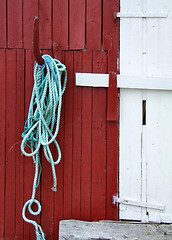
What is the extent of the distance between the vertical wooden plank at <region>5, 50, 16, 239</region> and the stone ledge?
458mm

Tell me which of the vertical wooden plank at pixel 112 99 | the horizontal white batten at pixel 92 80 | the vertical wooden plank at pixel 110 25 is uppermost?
the vertical wooden plank at pixel 110 25

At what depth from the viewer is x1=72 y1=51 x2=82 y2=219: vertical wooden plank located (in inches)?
77.6

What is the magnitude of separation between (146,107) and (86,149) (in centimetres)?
60

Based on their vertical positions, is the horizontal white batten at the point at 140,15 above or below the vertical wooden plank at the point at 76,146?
above

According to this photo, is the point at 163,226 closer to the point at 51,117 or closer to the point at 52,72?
the point at 51,117

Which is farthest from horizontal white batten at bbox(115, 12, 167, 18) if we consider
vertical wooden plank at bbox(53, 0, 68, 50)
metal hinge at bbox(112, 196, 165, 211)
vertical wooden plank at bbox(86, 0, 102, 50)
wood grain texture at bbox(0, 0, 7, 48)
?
metal hinge at bbox(112, 196, 165, 211)

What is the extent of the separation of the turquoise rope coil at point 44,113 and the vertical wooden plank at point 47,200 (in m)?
0.07

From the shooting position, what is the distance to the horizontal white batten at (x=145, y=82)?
6.23 ft

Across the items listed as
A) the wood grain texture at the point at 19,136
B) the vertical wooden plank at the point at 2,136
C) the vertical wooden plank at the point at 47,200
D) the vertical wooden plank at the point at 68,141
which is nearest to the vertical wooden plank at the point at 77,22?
the vertical wooden plank at the point at 68,141

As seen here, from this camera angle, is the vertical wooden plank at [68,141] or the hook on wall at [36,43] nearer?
the hook on wall at [36,43]

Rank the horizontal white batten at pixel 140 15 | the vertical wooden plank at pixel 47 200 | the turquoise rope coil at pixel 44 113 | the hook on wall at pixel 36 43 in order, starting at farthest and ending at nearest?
the vertical wooden plank at pixel 47 200 < the horizontal white batten at pixel 140 15 < the turquoise rope coil at pixel 44 113 < the hook on wall at pixel 36 43

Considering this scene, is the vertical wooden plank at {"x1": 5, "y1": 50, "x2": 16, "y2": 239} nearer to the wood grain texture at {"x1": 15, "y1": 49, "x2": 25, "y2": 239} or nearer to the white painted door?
the wood grain texture at {"x1": 15, "y1": 49, "x2": 25, "y2": 239}

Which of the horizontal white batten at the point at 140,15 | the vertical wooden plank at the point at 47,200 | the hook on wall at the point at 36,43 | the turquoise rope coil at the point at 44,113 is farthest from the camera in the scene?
the vertical wooden plank at the point at 47,200

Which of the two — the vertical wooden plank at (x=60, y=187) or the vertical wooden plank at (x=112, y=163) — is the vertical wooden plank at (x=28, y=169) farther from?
the vertical wooden plank at (x=112, y=163)
